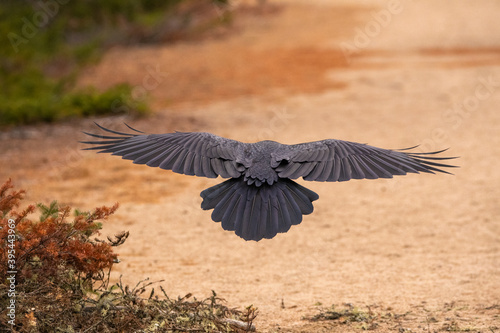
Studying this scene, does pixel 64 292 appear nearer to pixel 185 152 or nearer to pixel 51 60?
pixel 185 152

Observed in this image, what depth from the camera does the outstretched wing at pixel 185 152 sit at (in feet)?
15.1

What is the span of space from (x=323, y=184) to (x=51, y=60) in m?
7.80

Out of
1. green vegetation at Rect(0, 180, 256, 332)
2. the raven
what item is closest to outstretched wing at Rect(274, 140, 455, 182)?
the raven

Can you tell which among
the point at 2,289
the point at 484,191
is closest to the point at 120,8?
the point at 484,191

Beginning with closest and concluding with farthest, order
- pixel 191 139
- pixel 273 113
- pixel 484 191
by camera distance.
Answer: pixel 191 139 → pixel 484 191 → pixel 273 113

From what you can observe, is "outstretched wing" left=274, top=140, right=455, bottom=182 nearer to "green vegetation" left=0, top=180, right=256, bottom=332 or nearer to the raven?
the raven

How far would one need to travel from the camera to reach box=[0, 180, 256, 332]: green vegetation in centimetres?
398

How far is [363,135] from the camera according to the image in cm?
1093

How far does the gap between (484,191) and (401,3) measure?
1931 centimetres

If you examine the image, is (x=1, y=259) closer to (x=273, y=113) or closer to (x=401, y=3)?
(x=273, y=113)

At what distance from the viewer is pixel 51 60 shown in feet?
46.4

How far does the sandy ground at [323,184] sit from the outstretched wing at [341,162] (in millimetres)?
1102

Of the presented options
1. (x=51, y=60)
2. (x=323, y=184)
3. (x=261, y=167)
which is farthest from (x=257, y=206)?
(x=51, y=60)

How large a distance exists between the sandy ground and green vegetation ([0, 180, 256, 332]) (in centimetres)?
66
